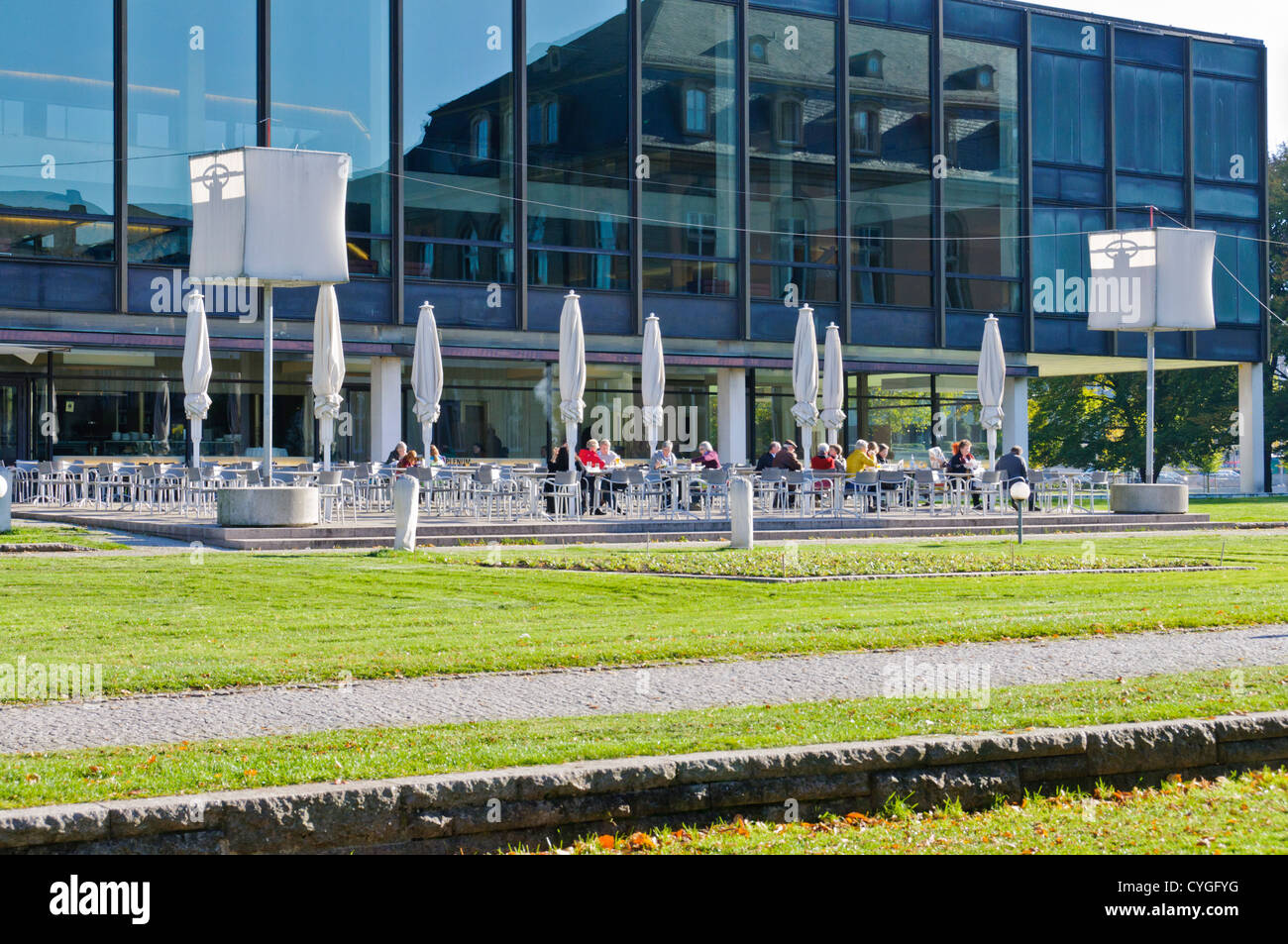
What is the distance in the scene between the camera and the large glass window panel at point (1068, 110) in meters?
45.9

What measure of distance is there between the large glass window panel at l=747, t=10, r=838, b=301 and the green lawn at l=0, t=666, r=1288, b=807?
32.8 m

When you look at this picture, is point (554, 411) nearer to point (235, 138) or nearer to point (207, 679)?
point (235, 138)

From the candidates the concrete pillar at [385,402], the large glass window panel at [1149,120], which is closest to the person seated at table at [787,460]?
the concrete pillar at [385,402]

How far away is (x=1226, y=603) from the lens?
14203 millimetres

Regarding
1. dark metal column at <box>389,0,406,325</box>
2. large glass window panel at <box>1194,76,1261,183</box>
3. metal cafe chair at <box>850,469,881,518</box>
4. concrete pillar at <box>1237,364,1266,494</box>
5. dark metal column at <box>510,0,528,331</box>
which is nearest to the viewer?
metal cafe chair at <box>850,469,881,518</box>

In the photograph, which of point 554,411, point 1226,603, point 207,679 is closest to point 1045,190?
point 554,411

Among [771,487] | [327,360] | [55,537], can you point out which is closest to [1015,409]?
[771,487]

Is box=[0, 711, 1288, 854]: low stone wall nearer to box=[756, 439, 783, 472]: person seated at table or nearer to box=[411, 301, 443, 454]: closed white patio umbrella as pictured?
box=[756, 439, 783, 472]: person seated at table

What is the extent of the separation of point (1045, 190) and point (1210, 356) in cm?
808

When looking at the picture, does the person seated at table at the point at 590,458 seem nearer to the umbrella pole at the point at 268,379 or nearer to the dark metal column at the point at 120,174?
the umbrella pole at the point at 268,379

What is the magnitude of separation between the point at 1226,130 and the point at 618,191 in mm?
21311

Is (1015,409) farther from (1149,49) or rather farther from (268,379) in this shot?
(268,379)

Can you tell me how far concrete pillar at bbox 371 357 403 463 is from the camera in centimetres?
3700

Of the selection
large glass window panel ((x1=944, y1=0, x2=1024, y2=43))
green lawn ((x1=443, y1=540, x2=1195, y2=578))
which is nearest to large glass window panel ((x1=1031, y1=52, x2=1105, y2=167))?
large glass window panel ((x1=944, y1=0, x2=1024, y2=43))
